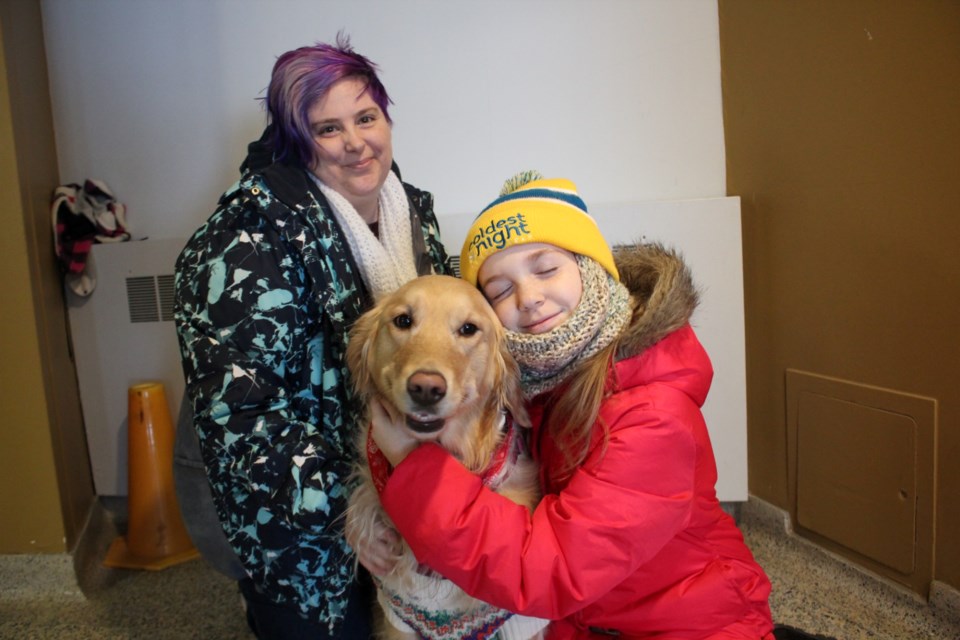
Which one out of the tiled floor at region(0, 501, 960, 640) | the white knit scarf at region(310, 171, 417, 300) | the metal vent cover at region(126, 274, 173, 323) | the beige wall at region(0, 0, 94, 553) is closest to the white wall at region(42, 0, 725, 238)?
the beige wall at region(0, 0, 94, 553)

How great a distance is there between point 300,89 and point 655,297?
1011 millimetres

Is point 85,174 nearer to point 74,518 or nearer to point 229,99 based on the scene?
point 229,99

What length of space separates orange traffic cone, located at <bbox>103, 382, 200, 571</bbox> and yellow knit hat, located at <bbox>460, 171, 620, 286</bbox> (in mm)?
1679

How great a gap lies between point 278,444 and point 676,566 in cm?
89

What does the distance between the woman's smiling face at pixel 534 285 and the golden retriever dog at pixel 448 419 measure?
0.05m

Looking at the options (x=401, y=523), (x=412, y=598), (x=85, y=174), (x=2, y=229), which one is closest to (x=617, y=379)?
(x=401, y=523)

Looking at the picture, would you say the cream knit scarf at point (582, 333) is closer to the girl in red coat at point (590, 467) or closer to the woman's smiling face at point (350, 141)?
the girl in red coat at point (590, 467)

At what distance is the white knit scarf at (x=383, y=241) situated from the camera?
145 cm

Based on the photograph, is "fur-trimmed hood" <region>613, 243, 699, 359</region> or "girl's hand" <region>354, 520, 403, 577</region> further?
"girl's hand" <region>354, 520, 403, 577</region>

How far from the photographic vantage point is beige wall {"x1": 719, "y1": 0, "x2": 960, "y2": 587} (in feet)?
5.04

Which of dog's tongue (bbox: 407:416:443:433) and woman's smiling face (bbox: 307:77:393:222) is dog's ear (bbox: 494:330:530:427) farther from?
woman's smiling face (bbox: 307:77:393:222)

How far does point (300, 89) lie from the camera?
4.66ft

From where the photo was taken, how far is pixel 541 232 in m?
1.18

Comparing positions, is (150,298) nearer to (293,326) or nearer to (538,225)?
(293,326)
